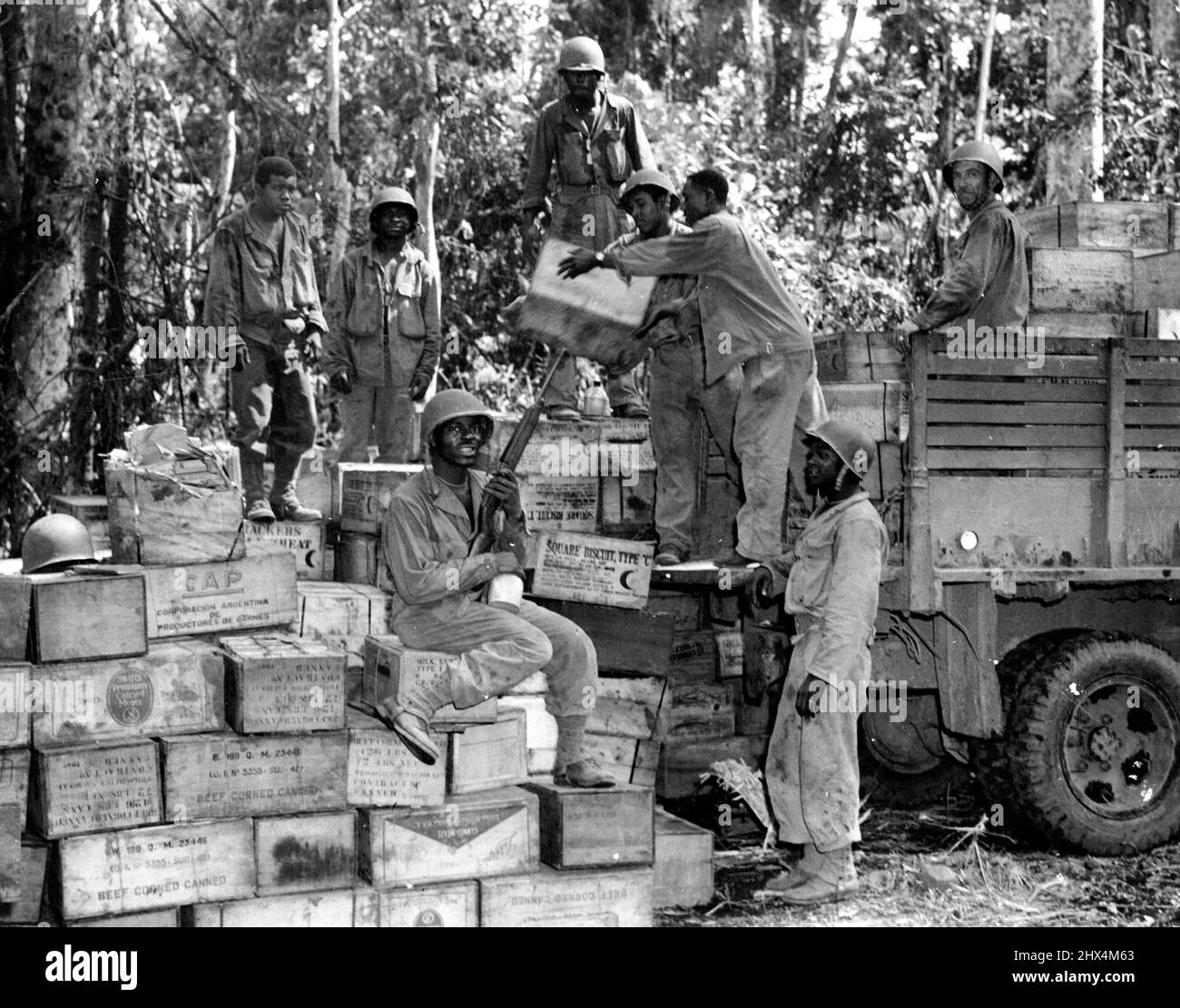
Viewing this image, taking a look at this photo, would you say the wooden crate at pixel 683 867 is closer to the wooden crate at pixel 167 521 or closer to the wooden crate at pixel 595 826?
the wooden crate at pixel 595 826

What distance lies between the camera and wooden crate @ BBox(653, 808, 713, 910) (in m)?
6.76

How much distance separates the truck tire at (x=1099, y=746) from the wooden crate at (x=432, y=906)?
282 cm

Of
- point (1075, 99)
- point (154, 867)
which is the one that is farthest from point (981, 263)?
point (1075, 99)

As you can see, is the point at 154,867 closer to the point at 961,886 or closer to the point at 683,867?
the point at 683,867

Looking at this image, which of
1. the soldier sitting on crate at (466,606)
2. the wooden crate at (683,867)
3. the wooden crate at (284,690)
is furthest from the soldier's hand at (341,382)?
the wooden crate at (683,867)

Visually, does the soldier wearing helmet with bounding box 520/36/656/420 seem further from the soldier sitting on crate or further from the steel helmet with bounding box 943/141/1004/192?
the soldier sitting on crate

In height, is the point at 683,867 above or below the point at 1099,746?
below

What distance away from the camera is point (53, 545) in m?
6.16

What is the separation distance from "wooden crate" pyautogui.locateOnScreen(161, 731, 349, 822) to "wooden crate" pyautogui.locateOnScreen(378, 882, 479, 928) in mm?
423

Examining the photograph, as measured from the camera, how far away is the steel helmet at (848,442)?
263 inches

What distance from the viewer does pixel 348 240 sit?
16234mm

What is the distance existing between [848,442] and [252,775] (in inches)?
111

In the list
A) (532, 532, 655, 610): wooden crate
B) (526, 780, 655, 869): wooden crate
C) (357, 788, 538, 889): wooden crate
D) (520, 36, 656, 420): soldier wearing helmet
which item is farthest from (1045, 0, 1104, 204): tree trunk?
(357, 788, 538, 889): wooden crate

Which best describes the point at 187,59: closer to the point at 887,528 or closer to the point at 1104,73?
the point at 1104,73
